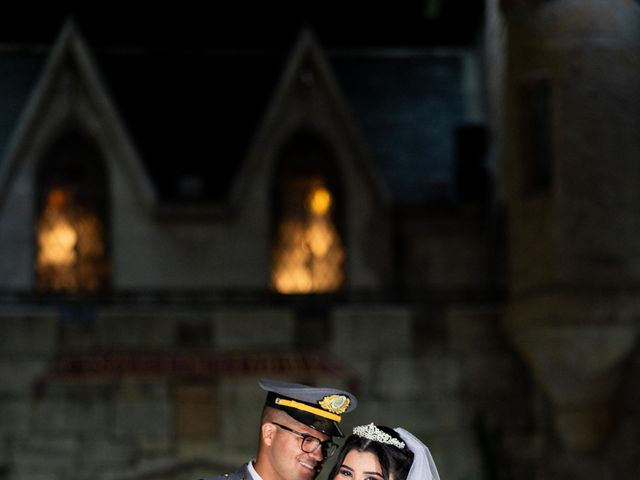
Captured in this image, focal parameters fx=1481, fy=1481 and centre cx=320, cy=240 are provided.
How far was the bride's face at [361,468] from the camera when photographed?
20.8 ft

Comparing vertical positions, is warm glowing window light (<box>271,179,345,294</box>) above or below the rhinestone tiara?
above

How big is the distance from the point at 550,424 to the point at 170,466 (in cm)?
431

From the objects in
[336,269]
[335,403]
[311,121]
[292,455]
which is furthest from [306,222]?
[292,455]

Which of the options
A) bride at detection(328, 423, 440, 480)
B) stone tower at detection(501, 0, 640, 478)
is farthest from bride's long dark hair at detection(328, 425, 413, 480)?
stone tower at detection(501, 0, 640, 478)

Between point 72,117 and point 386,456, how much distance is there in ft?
44.0

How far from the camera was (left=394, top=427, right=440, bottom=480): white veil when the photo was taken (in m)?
6.41

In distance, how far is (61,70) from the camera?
19156mm

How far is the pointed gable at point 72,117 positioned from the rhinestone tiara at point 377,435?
490 inches

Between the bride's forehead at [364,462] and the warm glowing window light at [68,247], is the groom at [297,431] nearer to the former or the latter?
the bride's forehead at [364,462]

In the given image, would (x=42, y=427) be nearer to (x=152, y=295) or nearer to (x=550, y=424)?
(x=152, y=295)

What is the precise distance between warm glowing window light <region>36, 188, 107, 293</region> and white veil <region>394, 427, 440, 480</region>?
12726 mm

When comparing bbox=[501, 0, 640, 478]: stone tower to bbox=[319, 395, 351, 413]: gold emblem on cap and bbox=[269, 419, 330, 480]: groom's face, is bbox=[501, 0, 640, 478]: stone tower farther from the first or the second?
bbox=[269, 419, 330, 480]: groom's face

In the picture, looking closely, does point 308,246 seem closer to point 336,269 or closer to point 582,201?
point 336,269

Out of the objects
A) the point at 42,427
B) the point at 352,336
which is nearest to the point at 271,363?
the point at 352,336
